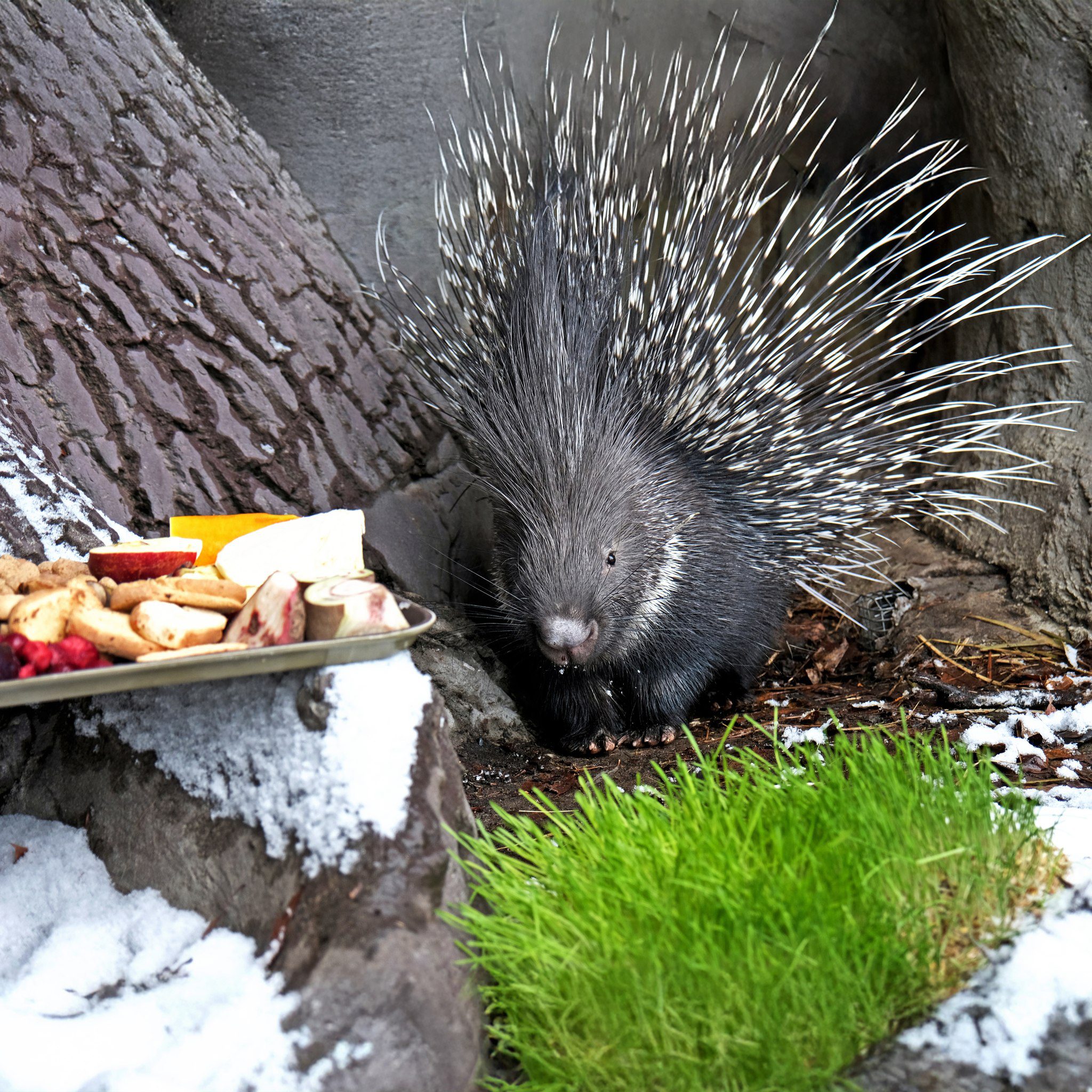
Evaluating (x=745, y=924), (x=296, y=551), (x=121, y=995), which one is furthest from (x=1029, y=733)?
(x=121, y=995)

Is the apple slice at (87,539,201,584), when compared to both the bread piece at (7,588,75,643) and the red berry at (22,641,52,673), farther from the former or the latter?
the red berry at (22,641,52,673)

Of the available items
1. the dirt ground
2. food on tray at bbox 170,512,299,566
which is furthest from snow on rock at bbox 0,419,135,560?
the dirt ground

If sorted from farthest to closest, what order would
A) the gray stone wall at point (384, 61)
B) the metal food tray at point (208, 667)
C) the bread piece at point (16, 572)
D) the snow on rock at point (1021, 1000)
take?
1. the gray stone wall at point (384, 61)
2. the bread piece at point (16, 572)
3. the snow on rock at point (1021, 1000)
4. the metal food tray at point (208, 667)

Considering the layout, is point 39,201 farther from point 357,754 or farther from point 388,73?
point 357,754

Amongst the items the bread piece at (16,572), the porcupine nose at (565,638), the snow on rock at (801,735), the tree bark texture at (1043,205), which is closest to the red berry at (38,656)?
the bread piece at (16,572)

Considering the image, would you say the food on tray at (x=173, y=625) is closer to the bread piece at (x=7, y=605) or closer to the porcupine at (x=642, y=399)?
the bread piece at (x=7, y=605)

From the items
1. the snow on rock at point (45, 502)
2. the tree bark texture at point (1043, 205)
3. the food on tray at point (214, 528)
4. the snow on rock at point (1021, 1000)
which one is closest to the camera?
the snow on rock at point (1021, 1000)
